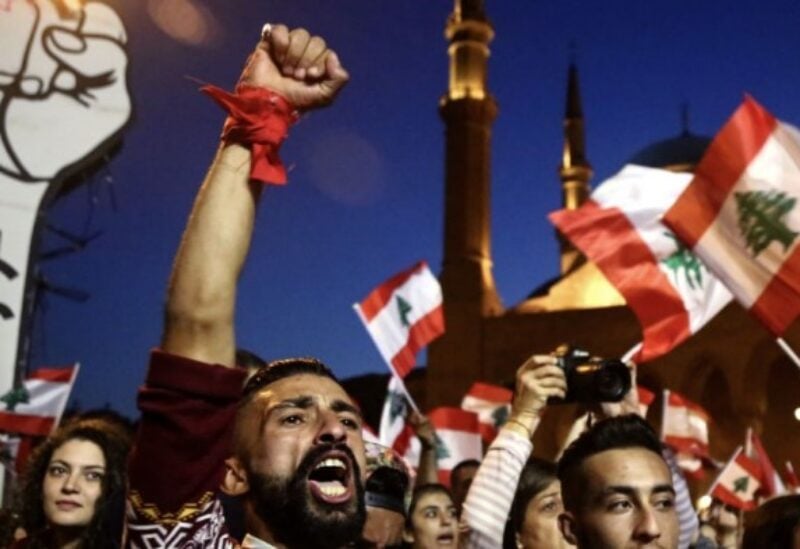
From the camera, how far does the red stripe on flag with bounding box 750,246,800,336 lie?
529 centimetres

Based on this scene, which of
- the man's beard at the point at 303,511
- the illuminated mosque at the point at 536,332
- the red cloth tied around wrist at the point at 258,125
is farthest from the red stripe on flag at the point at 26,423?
the illuminated mosque at the point at 536,332

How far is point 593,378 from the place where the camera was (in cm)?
364

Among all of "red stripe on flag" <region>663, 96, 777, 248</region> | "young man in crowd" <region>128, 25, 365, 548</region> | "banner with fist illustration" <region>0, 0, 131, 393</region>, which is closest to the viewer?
"young man in crowd" <region>128, 25, 365, 548</region>

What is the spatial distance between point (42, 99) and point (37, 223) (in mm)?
1130

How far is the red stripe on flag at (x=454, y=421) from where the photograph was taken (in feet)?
36.2

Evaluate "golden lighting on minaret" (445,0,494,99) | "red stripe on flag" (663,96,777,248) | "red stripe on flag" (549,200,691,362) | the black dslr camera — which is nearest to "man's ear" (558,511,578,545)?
the black dslr camera

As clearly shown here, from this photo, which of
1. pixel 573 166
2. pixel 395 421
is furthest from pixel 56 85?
pixel 573 166

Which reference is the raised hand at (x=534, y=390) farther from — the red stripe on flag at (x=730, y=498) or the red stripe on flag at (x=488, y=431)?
the red stripe on flag at (x=488, y=431)

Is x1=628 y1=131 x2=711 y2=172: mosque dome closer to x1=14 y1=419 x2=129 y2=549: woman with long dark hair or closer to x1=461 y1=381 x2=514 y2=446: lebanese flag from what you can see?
x1=461 y1=381 x2=514 y2=446: lebanese flag

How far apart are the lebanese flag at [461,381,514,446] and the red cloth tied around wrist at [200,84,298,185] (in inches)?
408

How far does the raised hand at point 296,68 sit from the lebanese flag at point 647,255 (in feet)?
16.1

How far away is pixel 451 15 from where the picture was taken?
115 feet

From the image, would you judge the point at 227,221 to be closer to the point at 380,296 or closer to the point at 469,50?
the point at 380,296

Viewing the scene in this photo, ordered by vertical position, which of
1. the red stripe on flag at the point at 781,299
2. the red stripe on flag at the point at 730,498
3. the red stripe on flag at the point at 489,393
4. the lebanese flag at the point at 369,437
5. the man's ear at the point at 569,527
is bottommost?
the man's ear at the point at 569,527
